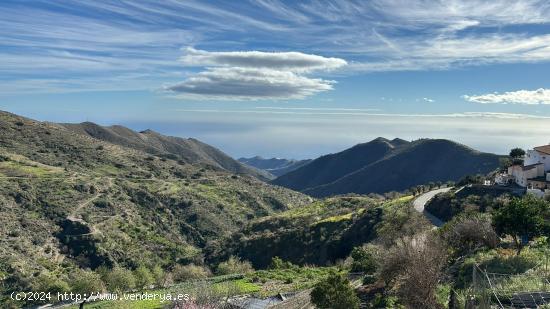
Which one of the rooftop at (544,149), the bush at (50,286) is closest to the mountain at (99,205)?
the bush at (50,286)

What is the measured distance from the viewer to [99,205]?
8288 centimetres

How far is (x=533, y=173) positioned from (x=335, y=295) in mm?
45222

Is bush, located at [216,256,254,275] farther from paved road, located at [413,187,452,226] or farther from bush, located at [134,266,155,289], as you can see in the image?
paved road, located at [413,187,452,226]

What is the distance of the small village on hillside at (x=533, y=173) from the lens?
51.6 m

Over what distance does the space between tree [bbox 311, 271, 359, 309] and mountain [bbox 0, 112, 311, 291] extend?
4051 centimetres

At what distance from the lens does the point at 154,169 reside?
127 m

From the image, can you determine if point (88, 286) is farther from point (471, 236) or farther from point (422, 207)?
point (422, 207)

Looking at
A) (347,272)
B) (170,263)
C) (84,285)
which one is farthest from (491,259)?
(170,263)

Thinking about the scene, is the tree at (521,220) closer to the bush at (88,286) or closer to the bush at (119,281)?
the bush at (88,286)

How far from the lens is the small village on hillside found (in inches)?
2031

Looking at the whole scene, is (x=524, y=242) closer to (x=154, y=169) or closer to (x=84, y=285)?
(x=84, y=285)

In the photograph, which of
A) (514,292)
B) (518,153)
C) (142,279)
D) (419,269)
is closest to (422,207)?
(518,153)

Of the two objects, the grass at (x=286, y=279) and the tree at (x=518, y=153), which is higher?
the tree at (x=518, y=153)

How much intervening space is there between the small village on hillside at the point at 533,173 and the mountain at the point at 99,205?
1838 inches
